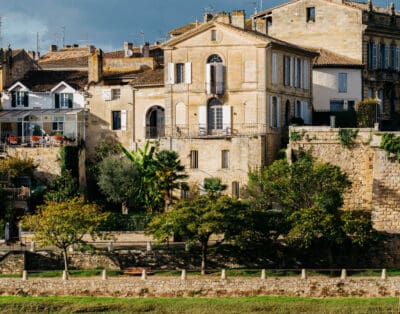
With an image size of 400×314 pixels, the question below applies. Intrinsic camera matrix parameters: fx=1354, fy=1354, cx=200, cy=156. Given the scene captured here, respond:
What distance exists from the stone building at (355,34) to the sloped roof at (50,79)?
1197cm

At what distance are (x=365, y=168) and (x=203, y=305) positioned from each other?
1549 cm

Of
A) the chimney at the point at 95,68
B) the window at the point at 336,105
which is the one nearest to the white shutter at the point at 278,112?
the window at the point at 336,105

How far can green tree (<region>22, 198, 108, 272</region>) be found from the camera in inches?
2662

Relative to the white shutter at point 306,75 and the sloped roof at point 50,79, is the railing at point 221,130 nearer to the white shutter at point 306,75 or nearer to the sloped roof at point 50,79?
the white shutter at point 306,75

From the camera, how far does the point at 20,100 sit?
84188 mm

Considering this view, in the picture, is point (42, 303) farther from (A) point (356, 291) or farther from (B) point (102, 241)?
(A) point (356, 291)

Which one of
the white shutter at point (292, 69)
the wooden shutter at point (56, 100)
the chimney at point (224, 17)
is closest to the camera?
the white shutter at point (292, 69)

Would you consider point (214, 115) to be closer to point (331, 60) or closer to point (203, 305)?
point (331, 60)

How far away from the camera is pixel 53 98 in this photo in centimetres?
8406

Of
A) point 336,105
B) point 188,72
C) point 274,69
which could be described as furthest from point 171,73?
point 336,105

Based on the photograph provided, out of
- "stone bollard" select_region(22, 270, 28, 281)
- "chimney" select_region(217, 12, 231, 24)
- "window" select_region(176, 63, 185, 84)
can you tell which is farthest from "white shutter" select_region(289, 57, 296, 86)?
"stone bollard" select_region(22, 270, 28, 281)

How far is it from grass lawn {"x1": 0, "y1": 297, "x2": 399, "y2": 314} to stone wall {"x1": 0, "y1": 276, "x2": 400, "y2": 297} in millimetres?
699

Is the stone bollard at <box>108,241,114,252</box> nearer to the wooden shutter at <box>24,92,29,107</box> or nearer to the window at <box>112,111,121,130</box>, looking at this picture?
the window at <box>112,111,121,130</box>

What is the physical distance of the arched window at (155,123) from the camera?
3189 inches
